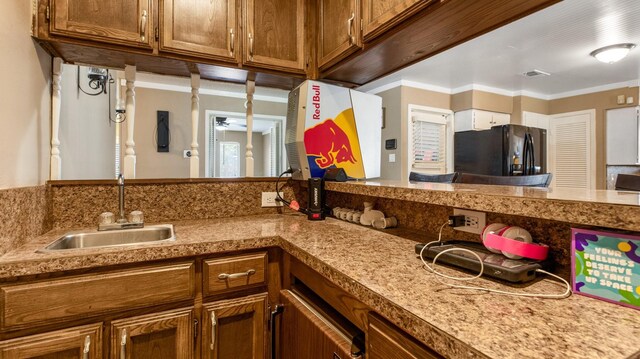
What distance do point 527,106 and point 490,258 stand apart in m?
5.63

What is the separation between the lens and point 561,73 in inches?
169

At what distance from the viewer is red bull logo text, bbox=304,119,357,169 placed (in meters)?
1.62

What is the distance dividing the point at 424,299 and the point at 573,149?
6.21 meters

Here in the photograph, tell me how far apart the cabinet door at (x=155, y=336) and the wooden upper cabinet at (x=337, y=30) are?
50.6 inches

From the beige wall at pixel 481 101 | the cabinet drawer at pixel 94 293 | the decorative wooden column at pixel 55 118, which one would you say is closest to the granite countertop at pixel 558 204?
the cabinet drawer at pixel 94 293

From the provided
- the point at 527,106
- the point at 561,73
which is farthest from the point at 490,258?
the point at 527,106

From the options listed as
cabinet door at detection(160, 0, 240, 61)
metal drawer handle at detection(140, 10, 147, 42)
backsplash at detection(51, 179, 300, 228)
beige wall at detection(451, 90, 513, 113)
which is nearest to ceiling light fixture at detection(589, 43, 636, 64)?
beige wall at detection(451, 90, 513, 113)

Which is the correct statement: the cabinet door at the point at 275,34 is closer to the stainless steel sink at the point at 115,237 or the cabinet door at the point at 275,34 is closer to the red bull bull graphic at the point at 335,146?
the red bull bull graphic at the point at 335,146

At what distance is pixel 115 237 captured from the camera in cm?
137

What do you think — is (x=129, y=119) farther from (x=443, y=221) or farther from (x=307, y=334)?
(x=443, y=221)

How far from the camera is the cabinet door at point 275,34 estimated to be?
156 cm

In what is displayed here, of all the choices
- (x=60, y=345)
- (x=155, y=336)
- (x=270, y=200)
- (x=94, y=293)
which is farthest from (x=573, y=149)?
(x=60, y=345)

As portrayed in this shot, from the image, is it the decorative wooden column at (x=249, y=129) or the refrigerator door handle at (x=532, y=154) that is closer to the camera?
the decorative wooden column at (x=249, y=129)

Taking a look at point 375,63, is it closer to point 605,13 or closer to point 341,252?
point 341,252
